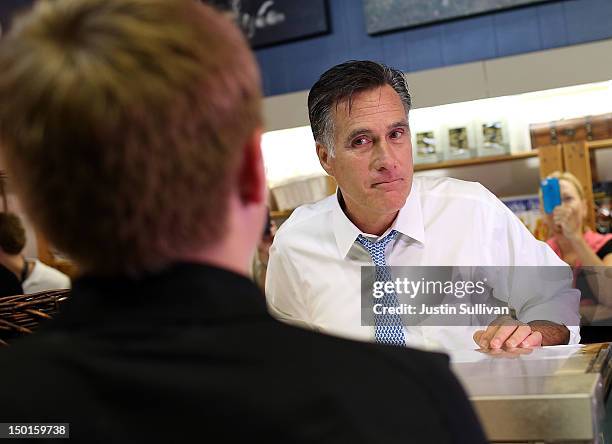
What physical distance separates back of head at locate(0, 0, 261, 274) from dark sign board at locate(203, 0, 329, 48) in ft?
14.5

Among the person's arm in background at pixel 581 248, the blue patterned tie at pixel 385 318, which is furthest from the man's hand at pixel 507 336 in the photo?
the person's arm in background at pixel 581 248

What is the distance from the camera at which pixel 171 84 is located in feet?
1.90

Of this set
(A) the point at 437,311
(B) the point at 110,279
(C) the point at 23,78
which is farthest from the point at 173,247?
(A) the point at 437,311

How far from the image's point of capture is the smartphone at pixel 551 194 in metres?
4.27

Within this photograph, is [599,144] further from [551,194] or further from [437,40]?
[437,40]

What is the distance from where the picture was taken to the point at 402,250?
2.19m

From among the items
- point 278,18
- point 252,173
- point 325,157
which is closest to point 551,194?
point 278,18

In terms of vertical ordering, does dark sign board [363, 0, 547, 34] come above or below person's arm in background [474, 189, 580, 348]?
above

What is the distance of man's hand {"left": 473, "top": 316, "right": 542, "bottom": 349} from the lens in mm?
1398

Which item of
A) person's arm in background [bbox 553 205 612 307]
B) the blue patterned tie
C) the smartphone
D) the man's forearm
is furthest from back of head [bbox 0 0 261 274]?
the smartphone

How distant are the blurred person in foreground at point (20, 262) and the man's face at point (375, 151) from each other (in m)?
1.36

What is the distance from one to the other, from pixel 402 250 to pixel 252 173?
1.57 m

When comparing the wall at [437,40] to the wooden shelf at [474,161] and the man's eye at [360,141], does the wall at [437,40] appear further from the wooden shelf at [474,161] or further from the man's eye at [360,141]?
the man's eye at [360,141]

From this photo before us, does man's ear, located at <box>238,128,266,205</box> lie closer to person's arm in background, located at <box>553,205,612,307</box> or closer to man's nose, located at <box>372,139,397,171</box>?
man's nose, located at <box>372,139,397,171</box>
